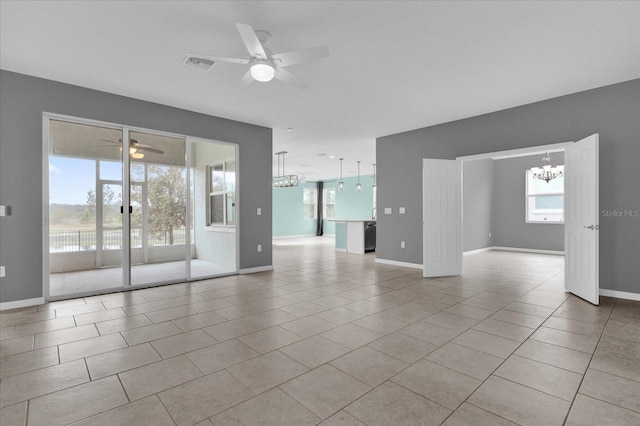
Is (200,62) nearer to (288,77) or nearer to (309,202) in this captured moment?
(288,77)

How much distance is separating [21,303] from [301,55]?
4330mm

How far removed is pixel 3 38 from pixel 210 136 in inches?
106

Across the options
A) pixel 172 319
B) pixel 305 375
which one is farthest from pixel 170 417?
pixel 172 319

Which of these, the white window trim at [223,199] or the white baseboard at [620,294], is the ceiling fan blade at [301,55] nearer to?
the white window trim at [223,199]

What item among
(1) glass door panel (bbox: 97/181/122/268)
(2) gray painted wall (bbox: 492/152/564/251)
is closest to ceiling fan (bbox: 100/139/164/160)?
(1) glass door panel (bbox: 97/181/122/268)

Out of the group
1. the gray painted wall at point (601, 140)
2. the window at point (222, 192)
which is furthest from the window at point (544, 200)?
the window at point (222, 192)

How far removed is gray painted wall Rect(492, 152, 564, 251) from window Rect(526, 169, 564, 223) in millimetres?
145

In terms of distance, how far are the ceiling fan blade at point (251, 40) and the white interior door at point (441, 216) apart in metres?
3.62

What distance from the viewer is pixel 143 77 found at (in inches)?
151

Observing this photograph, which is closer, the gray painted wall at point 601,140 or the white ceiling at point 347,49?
the white ceiling at point 347,49

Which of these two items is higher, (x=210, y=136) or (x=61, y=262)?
(x=210, y=136)

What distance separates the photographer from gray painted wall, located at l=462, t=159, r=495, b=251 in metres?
8.37

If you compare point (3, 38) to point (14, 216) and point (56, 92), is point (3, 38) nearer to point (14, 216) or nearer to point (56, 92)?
point (56, 92)

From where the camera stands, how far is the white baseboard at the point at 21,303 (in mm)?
3637
